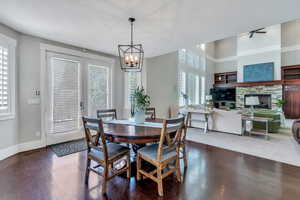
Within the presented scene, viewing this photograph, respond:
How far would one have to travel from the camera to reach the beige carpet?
117 inches

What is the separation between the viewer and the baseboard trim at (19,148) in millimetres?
2804

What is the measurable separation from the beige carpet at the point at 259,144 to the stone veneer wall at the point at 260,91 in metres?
3.97

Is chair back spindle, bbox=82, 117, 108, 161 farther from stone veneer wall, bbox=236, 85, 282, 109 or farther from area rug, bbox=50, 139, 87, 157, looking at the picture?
stone veneer wall, bbox=236, 85, 282, 109

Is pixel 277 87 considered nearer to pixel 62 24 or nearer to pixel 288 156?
pixel 288 156

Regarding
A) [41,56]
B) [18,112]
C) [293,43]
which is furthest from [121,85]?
[293,43]

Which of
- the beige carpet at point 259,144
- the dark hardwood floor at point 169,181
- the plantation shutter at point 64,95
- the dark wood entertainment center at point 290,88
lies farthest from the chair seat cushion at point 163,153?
the dark wood entertainment center at point 290,88

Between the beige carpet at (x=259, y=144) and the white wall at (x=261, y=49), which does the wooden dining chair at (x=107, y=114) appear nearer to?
the beige carpet at (x=259, y=144)

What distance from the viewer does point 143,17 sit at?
258cm

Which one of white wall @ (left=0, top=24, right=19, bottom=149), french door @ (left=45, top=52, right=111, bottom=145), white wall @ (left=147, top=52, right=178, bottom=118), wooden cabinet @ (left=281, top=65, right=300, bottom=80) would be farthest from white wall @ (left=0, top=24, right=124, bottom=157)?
wooden cabinet @ (left=281, top=65, right=300, bottom=80)

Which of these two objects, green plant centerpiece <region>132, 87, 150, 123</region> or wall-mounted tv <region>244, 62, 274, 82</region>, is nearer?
green plant centerpiece <region>132, 87, 150, 123</region>

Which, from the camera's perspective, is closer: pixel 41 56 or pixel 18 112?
pixel 18 112

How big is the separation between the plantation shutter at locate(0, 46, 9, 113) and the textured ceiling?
590mm

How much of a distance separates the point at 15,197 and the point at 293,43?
1168 centimetres

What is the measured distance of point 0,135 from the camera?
2.74 m
